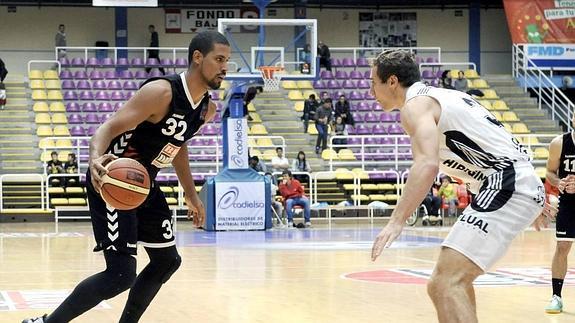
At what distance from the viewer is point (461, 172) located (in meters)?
5.86

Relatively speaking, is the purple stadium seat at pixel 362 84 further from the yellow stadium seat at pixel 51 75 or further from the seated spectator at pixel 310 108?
the yellow stadium seat at pixel 51 75

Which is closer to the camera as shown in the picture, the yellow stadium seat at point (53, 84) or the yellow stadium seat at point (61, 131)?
the yellow stadium seat at point (61, 131)

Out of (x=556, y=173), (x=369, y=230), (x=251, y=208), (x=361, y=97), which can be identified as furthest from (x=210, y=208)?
(x=556, y=173)

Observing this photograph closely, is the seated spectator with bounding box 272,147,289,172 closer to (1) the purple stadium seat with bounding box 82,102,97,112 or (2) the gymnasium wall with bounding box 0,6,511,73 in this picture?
(1) the purple stadium seat with bounding box 82,102,97,112

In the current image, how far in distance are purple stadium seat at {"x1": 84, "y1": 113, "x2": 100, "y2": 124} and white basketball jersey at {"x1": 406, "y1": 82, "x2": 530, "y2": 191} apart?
2415 cm

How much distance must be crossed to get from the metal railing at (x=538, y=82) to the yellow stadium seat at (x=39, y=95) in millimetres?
14765

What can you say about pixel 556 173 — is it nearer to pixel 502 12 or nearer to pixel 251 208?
pixel 251 208

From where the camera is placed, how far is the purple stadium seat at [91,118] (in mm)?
29047

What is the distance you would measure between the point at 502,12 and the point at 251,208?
734 inches

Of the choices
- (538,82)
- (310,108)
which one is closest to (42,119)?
(310,108)

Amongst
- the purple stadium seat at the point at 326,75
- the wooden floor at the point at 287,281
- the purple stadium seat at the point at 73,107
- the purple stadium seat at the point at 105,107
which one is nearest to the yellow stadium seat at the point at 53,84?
the purple stadium seat at the point at 73,107

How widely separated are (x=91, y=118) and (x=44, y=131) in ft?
4.79

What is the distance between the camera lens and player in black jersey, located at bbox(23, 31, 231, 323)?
6.27 metres

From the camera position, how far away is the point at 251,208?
22.4 metres
